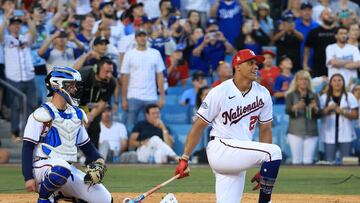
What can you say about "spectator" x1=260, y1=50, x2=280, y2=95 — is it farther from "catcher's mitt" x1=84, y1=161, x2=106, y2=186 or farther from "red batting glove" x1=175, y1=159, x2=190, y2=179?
"catcher's mitt" x1=84, y1=161, x2=106, y2=186

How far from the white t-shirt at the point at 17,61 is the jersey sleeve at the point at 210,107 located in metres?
8.26

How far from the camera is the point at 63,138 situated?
816 centimetres

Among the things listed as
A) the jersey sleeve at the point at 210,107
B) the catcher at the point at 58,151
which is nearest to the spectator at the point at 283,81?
the jersey sleeve at the point at 210,107

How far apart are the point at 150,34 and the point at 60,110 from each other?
30.0 ft

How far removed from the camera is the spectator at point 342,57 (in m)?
16.7

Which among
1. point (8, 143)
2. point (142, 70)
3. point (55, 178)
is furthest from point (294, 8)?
point (55, 178)

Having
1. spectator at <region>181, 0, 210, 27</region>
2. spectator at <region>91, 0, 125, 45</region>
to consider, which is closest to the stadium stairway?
spectator at <region>91, 0, 125, 45</region>

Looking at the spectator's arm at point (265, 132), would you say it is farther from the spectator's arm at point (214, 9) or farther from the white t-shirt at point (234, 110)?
the spectator's arm at point (214, 9)

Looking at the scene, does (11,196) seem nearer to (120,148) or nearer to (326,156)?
(120,148)

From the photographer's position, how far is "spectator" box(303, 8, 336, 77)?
57.3ft

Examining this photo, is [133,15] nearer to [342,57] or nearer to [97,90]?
[342,57]

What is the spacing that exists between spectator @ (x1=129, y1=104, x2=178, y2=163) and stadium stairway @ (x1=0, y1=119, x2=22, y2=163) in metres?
2.01

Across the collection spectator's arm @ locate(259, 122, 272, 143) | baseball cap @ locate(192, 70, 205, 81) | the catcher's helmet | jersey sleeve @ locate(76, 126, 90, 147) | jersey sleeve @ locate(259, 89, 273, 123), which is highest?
the catcher's helmet

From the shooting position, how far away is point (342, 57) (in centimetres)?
1672
